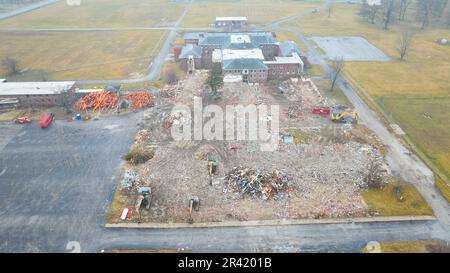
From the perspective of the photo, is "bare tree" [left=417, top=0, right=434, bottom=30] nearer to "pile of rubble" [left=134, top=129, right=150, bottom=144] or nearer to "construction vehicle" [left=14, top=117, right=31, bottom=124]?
"pile of rubble" [left=134, top=129, right=150, bottom=144]

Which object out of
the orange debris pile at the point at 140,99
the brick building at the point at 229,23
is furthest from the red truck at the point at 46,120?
the brick building at the point at 229,23

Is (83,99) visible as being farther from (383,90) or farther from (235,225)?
(383,90)

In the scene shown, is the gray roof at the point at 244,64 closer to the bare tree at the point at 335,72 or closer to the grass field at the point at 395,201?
the bare tree at the point at 335,72

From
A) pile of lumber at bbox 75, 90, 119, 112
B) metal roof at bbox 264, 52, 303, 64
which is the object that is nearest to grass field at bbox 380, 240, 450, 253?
metal roof at bbox 264, 52, 303, 64

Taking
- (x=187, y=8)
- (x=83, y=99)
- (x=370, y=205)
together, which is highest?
(x=187, y=8)

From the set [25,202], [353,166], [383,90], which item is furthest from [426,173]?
[25,202]

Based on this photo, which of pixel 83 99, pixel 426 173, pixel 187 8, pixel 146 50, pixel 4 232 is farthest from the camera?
pixel 187 8
